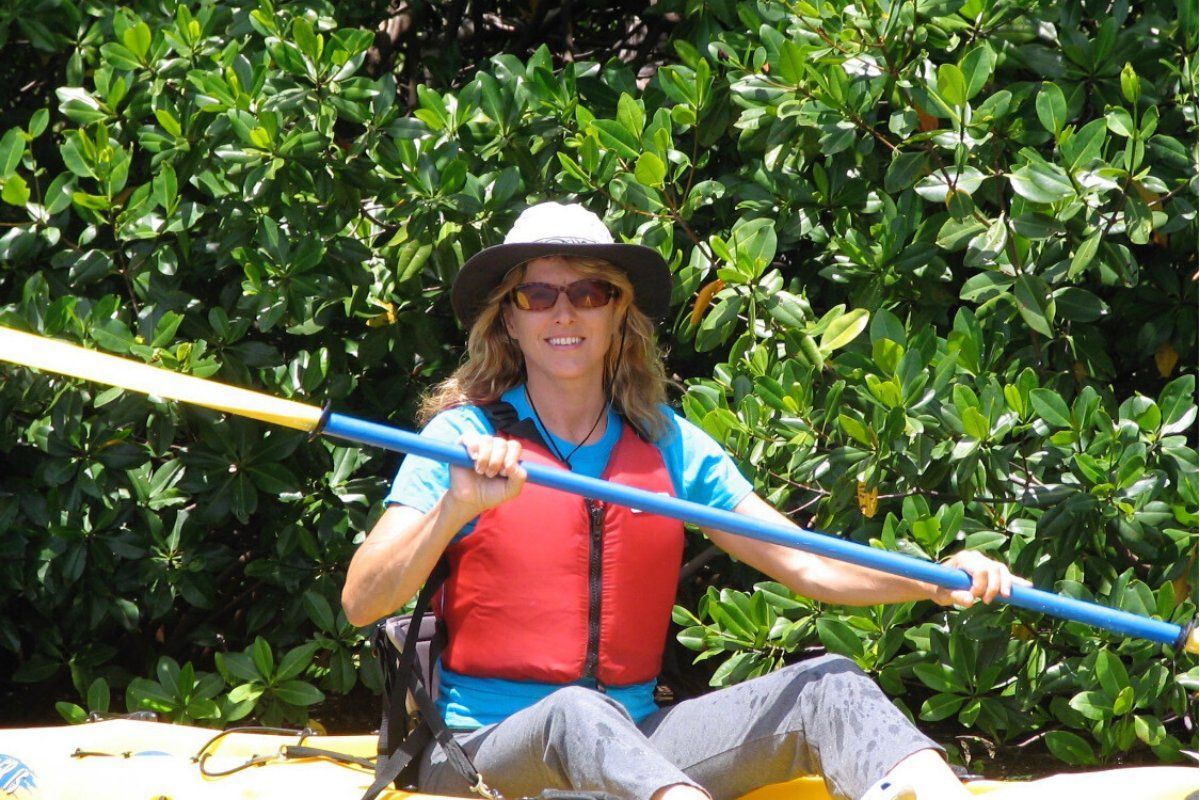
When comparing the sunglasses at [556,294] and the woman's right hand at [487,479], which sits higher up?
the sunglasses at [556,294]

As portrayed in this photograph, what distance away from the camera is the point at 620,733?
7.92ft

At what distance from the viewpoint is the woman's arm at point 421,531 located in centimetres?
A: 246

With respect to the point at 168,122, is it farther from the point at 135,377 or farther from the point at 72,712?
the point at 72,712

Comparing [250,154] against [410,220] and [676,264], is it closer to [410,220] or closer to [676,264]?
[410,220]

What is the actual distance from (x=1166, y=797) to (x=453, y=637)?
4.06 ft

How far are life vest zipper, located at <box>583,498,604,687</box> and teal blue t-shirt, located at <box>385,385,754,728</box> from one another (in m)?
0.04

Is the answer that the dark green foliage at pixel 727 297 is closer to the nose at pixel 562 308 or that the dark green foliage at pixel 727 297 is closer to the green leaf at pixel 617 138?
the green leaf at pixel 617 138

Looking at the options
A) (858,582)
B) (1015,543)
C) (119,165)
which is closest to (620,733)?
(858,582)

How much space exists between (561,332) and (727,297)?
2.35ft

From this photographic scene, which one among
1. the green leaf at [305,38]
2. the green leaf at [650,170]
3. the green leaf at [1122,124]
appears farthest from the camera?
the green leaf at [305,38]

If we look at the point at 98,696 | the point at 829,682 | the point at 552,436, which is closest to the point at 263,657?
the point at 98,696

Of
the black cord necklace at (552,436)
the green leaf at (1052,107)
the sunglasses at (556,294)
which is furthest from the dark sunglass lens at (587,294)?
the green leaf at (1052,107)

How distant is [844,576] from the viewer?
2830mm

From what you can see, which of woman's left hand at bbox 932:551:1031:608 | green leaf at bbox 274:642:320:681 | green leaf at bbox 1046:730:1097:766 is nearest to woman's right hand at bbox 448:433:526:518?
woman's left hand at bbox 932:551:1031:608
